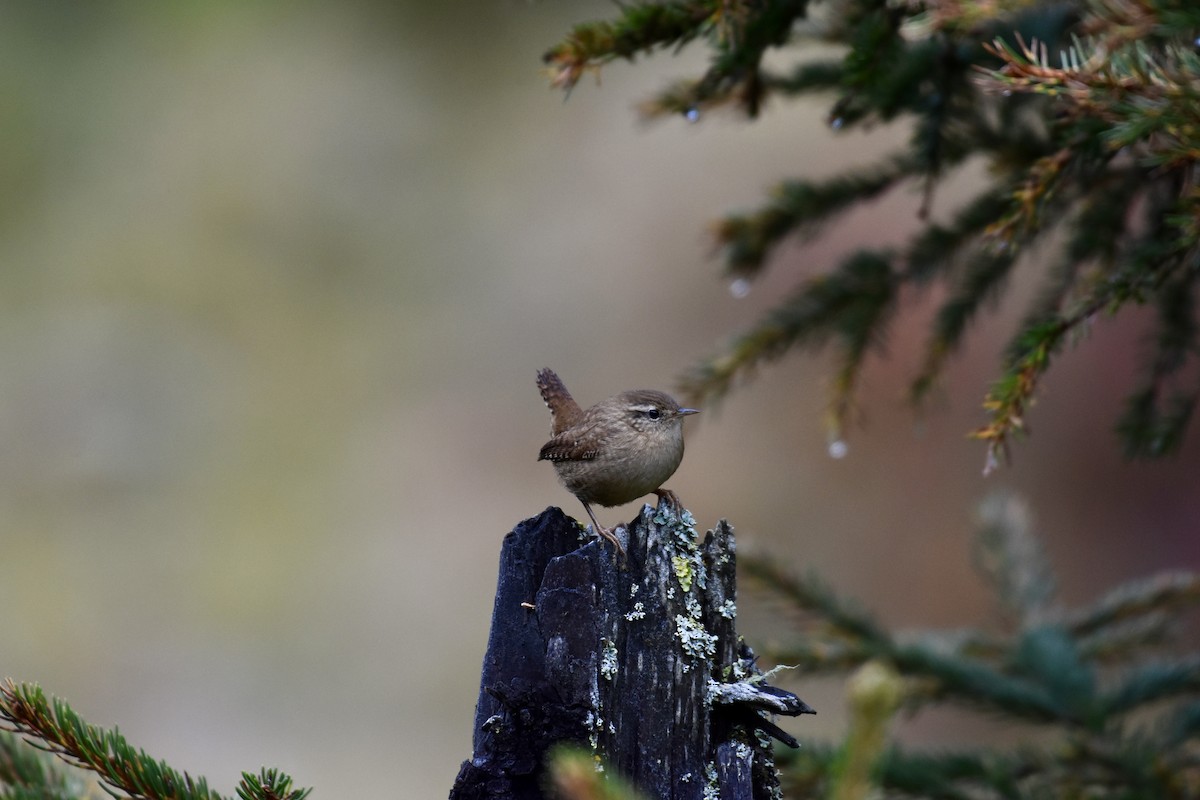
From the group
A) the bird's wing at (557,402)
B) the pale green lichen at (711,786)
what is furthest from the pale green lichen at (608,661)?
the bird's wing at (557,402)

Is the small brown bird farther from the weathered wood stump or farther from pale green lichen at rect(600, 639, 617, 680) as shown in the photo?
pale green lichen at rect(600, 639, 617, 680)

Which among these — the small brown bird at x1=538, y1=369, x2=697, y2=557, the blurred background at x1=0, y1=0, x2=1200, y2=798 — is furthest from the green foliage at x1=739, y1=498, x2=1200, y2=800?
the blurred background at x1=0, y1=0, x2=1200, y2=798

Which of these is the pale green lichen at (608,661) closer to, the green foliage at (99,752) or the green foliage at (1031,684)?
the green foliage at (99,752)

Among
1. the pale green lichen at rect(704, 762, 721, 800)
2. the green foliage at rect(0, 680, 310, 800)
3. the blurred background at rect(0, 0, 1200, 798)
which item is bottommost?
the green foliage at rect(0, 680, 310, 800)

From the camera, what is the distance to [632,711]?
187 cm

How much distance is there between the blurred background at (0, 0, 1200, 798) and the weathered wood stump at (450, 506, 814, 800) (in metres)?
4.74

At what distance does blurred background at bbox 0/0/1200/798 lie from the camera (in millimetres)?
7574

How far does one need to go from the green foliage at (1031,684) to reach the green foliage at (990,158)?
0.56 meters

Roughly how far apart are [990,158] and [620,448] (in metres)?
1.35

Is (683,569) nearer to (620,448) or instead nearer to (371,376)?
(620,448)

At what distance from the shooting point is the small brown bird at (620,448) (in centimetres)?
322

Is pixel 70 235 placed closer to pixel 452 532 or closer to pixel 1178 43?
pixel 452 532

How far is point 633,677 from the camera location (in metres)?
1.89

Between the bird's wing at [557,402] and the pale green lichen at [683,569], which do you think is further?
the bird's wing at [557,402]
